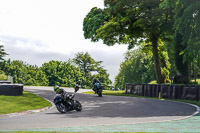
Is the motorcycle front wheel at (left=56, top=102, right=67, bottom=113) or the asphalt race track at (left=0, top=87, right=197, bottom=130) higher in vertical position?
the motorcycle front wheel at (left=56, top=102, right=67, bottom=113)

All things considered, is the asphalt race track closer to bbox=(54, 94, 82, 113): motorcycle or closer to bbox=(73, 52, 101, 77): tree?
bbox=(54, 94, 82, 113): motorcycle

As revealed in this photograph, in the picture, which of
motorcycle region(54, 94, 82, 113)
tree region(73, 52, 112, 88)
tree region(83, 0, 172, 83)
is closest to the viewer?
motorcycle region(54, 94, 82, 113)

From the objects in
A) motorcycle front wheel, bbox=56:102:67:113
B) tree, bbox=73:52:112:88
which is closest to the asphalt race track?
motorcycle front wheel, bbox=56:102:67:113

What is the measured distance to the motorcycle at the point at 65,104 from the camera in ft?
50.5

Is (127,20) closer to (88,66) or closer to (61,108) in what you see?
(61,108)

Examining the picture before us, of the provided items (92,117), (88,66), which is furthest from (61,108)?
(88,66)

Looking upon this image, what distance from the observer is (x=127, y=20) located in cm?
3503

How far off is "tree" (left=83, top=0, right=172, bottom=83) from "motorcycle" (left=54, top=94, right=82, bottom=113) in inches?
730

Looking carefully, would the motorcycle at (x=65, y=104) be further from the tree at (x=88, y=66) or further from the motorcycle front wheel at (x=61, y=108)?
the tree at (x=88, y=66)

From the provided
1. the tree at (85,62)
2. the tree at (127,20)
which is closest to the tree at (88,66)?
the tree at (85,62)

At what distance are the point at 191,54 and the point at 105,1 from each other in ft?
56.4

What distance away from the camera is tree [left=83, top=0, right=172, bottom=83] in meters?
33.9

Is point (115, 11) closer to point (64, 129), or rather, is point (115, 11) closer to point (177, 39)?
point (177, 39)

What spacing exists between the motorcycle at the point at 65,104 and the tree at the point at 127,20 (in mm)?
18543
